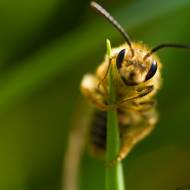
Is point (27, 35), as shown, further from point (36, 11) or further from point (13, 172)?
point (13, 172)

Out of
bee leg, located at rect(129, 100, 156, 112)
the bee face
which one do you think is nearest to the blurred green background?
bee leg, located at rect(129, 100, 156, 112)

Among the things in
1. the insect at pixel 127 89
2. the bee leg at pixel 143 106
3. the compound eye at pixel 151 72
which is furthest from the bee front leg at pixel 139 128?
the compound eye at pixel 151 72

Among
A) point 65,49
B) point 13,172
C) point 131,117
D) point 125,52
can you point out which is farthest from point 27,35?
point 125,52

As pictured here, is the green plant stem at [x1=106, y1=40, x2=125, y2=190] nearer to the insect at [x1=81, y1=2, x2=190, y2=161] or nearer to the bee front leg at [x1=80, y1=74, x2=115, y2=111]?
the insect at [x1=81, y1=2, x2=190, y2=161]

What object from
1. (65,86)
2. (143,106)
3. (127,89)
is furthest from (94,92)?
(65,86)

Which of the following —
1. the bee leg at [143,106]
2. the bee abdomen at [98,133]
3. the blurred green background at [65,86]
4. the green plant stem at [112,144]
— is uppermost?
the blurred green background at [65,86]

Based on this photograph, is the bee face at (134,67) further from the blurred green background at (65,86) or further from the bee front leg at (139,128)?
the blurred green background at (65,86)
